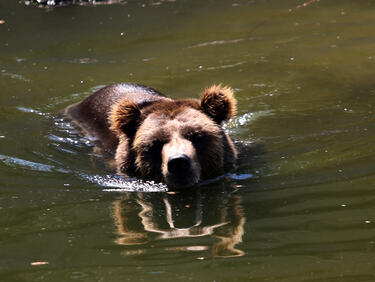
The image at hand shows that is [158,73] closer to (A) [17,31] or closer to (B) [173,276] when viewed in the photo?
(A) [17,31]

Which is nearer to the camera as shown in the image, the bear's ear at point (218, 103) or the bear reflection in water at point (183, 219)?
the bear reflection in water at point (183, 219)

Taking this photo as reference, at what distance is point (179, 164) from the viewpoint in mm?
6508

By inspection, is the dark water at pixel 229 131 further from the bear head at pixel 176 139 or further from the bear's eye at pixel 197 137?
the bear's eye at pixel 197 137

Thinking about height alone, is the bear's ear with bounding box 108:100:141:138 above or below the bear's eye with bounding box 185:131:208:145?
above

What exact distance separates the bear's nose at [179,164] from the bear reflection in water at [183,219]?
242 millimetres

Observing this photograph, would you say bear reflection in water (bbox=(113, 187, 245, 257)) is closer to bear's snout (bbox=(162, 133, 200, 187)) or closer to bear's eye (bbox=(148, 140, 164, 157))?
bear's snout (bbox=(162, 133, 200, 187))

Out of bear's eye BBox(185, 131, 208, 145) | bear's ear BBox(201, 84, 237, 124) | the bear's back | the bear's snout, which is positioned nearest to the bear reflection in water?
the bear's snout

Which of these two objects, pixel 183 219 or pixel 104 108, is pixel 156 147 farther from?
pixel 104 108

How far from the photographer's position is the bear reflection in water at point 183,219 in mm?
4921

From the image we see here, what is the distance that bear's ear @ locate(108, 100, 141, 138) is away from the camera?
7.45 m

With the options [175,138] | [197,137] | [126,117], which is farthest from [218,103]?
[126,117]

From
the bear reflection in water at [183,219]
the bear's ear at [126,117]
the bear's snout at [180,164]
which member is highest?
the bear's ear at [126,117]

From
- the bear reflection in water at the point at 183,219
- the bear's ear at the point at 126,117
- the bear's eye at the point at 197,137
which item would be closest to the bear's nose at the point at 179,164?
the bear reflection in water at the point at 183,219

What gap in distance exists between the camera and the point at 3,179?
7.10 meters
